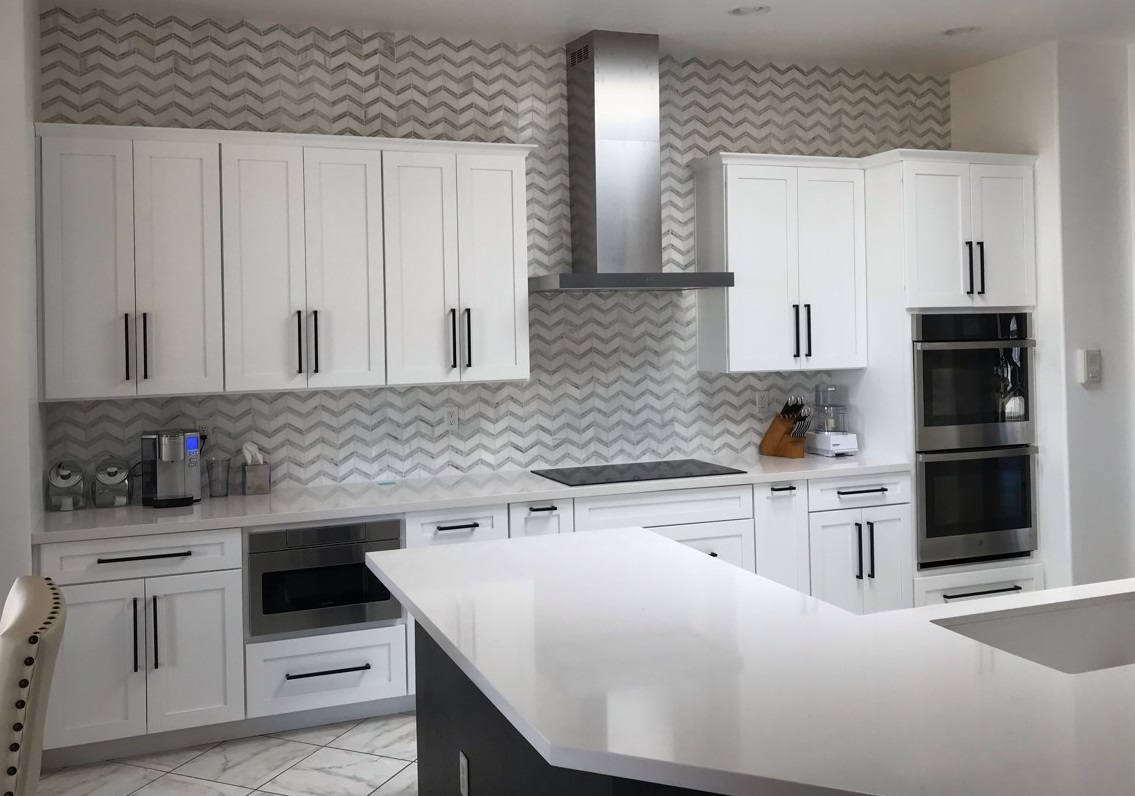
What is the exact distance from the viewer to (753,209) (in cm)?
470

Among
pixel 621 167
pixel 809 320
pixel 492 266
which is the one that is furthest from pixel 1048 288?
pixel 492 266

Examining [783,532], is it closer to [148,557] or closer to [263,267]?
[263,267]

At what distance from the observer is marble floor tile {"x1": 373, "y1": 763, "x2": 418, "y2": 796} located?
3287 mm

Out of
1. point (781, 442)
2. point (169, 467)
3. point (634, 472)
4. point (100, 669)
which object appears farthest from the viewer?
point (781, 442)

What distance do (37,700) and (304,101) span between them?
10.8ft

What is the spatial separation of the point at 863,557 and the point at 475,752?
2.76 meters

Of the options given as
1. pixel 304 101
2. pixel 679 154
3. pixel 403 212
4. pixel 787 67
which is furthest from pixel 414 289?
pixel 787 67

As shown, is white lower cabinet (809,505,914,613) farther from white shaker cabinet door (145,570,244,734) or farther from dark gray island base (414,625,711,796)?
white shaker cabinet door (145,570,244,734)

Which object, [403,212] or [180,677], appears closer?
[180,677]

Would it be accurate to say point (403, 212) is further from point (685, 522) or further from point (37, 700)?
point (37, 700)

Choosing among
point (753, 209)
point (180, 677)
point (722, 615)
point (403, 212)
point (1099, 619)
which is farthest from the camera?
point (753, 209)

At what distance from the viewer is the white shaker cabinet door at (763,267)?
4.67 meters

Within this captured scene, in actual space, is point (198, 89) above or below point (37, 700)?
above

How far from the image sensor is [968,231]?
15.6 feet
